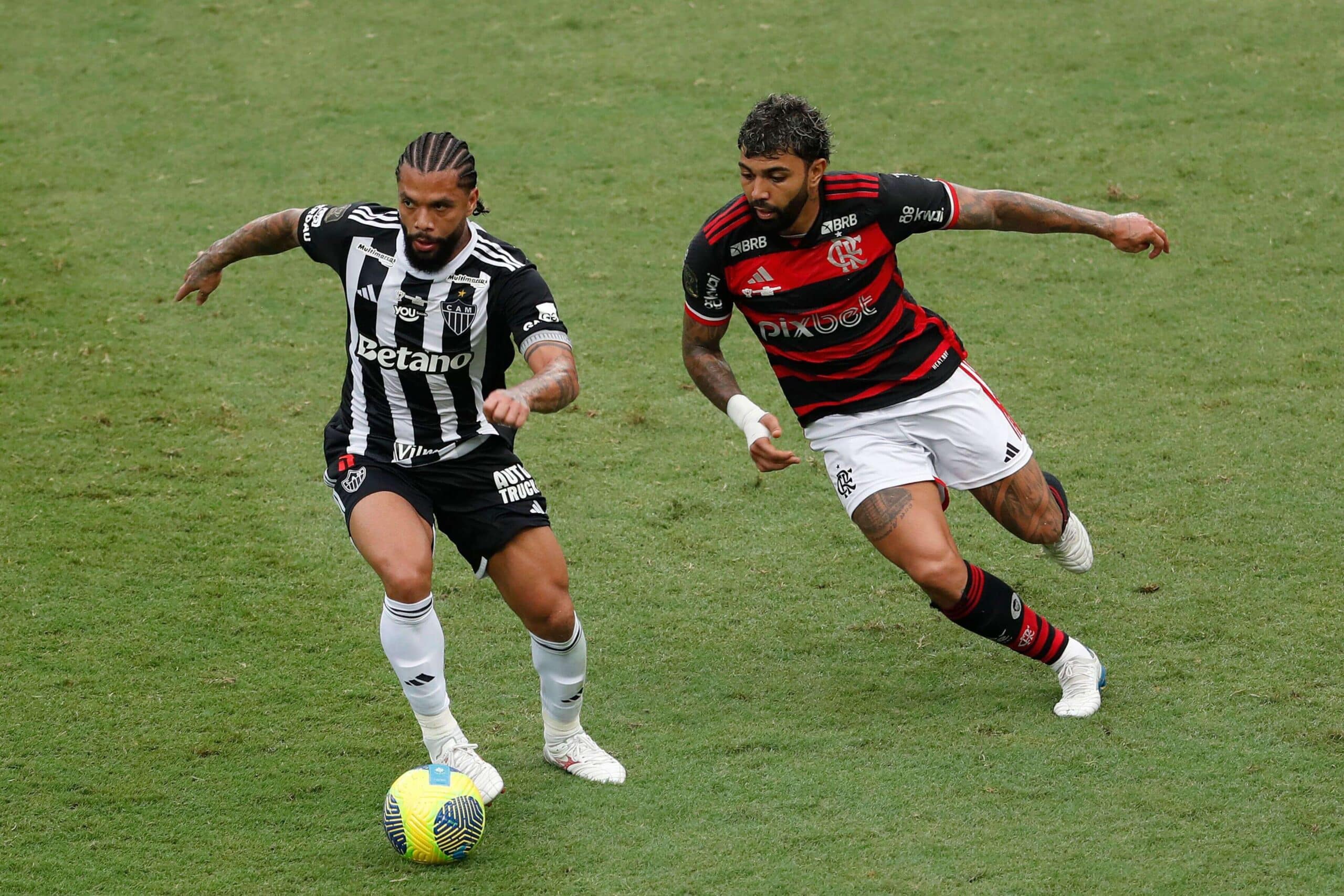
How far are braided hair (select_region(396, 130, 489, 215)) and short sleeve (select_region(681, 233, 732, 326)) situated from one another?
95 centimetres

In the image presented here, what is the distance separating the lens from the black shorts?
4.69 meters

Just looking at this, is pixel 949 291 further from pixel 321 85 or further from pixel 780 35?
pixel 321 85

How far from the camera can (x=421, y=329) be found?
15.3 feet

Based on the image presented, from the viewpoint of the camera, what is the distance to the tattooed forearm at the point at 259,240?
497 cm

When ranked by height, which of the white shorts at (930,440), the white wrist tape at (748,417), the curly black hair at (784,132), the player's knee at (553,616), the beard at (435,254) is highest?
the curly black hair at (784,132)

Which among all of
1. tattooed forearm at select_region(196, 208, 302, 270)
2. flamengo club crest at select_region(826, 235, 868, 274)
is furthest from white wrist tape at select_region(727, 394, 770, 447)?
tattooed forearm at select_region(196, 208, 302, 270)

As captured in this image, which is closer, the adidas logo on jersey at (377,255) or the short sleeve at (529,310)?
the short sleeve at (529,310)

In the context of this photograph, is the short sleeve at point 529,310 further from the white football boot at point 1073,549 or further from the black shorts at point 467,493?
the white football boot at point 1073,549

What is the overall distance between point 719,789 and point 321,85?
871cm

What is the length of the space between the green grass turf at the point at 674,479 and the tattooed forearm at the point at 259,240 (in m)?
1.57

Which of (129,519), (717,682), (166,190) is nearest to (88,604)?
(129,519)

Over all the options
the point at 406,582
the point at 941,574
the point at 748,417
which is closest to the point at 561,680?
the point at 406,582

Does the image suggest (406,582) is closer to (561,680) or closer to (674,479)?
(561,680)

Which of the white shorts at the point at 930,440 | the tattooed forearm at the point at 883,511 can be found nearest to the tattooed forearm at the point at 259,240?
the white shorts at the point at 930,440
